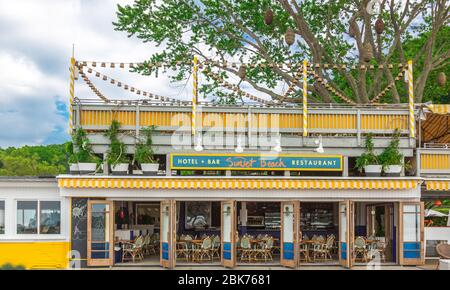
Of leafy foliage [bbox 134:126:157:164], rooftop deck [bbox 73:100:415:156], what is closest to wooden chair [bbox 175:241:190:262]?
leafy foliage [bbox 134:126:157:164]

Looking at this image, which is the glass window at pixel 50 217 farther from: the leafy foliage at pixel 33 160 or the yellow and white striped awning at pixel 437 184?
the leafy foliage at pixel 33 160

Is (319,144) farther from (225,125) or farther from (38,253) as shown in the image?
(38,253)

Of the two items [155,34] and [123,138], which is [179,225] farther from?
[155,34]

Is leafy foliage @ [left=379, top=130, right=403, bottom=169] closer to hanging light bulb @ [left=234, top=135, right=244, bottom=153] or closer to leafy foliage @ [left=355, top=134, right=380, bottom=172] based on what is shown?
leafy foliage @ [left=355, top=134, right=380, bottom=172]

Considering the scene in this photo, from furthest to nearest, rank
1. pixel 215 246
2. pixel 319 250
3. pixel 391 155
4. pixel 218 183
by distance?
pixel 215 246 → pixel 319 250 → pixel 391 155 → pixel 218 183

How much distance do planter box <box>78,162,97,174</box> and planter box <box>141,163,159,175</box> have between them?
165 centimetres

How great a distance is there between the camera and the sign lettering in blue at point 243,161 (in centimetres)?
1861

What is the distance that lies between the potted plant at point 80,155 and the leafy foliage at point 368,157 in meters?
8.97

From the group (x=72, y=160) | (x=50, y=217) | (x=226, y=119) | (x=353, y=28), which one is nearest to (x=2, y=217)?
(x=50, y=217)

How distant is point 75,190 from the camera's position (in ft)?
60.6

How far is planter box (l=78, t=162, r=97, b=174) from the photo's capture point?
1864 cm

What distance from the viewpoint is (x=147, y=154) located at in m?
18.7

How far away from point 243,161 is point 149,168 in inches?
123
